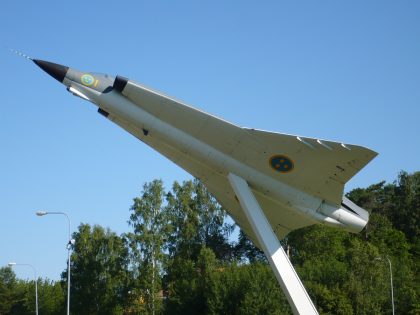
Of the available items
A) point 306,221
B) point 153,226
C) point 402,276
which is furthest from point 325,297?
point 306,221

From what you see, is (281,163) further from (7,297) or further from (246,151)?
(7,297)

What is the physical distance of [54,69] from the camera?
19375 mm

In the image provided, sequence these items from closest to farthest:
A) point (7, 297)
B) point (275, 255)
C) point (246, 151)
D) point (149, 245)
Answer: point (275, 255), point (246, 151), point (149, 245), point (7, 297)

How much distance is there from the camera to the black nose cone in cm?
1934

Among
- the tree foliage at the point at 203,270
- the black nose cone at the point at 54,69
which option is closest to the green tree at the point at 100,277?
the tree foliage at the point at 203,270

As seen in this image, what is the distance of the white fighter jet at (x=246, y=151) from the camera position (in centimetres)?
1883

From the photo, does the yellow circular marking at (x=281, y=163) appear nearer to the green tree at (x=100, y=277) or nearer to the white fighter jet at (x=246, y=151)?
the white fighter jet at (x=246, y=151)

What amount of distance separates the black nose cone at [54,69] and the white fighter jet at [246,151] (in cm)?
3

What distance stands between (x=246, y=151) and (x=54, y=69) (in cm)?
683

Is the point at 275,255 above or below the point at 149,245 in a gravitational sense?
below

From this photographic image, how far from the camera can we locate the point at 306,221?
20688mm

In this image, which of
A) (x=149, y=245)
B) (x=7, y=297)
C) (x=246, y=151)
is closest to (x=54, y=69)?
(x=246, y=151)

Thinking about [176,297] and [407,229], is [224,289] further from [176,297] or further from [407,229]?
[407,229]

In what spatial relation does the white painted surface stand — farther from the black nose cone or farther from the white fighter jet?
the black nose cone
